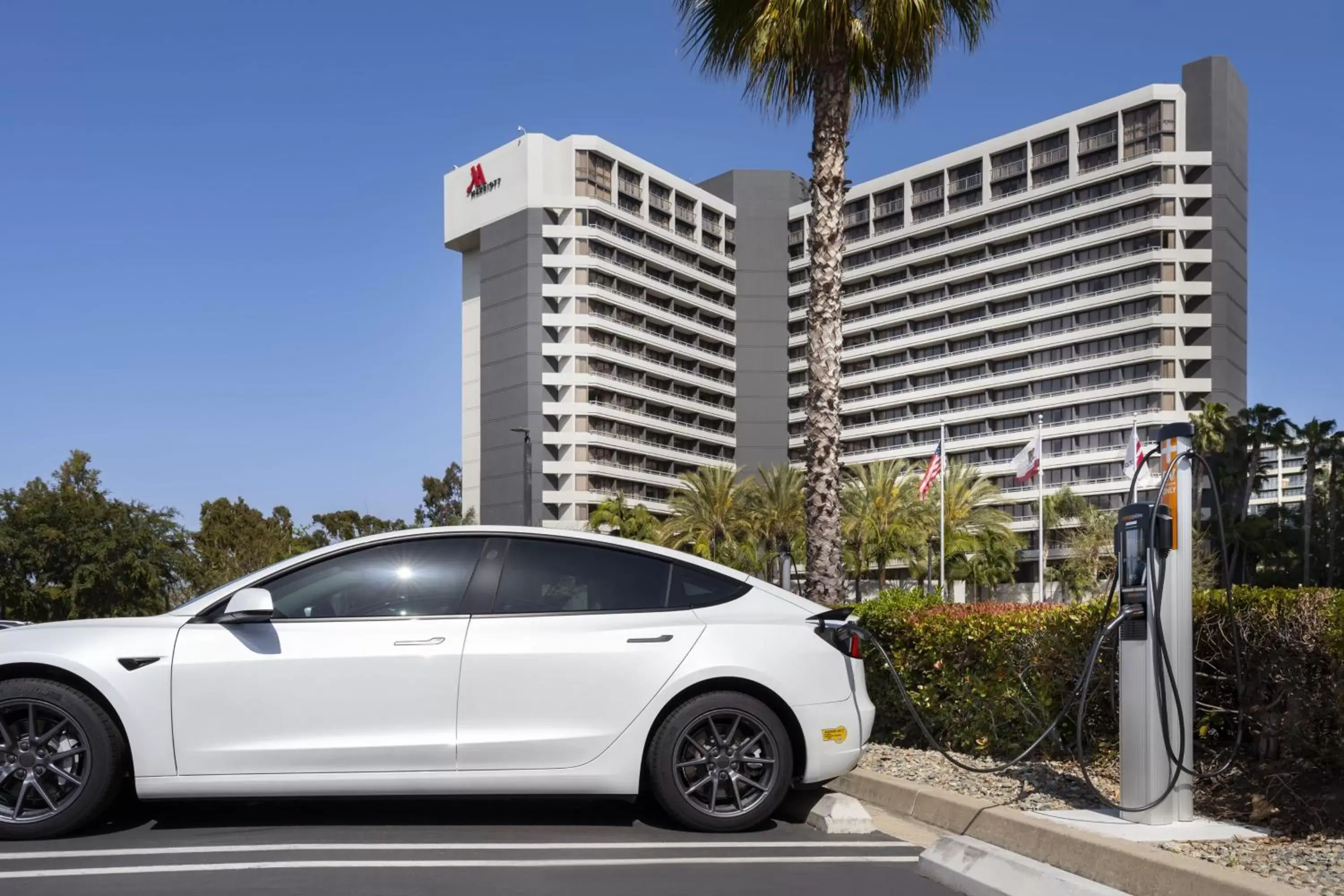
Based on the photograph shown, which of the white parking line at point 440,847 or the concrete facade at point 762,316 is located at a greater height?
the concrete facade at point 762,316

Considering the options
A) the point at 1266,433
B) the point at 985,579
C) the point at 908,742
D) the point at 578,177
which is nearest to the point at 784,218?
the point at 578,177

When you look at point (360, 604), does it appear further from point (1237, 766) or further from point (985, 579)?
point (985, 579)

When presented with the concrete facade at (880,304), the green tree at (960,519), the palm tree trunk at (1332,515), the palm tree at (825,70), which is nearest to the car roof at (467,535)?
the palm tree at (825,70)

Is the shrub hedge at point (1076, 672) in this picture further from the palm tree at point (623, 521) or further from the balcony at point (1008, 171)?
the balcony at point (1008, 171)

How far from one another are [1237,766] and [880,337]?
95.1 m

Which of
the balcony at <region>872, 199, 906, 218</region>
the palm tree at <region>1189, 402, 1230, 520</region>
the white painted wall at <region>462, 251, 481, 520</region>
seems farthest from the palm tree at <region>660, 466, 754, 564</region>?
the balcony at <region>872, 199, 906, 218</region>

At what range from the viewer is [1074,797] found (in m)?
6.49

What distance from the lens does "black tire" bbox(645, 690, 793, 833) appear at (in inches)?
235

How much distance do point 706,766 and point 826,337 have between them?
7.47 m

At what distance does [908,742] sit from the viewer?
879cm

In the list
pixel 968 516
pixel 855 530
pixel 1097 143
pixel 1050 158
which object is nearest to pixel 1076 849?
pixel 855 530

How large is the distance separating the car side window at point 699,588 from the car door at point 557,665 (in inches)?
2.0

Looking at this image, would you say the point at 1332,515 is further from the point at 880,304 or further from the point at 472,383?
the point at 472,383

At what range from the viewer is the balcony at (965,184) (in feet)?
307
